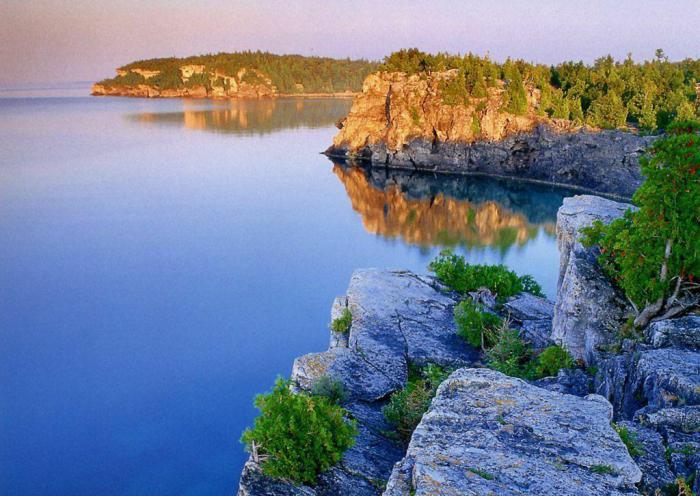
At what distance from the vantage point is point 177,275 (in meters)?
46.4

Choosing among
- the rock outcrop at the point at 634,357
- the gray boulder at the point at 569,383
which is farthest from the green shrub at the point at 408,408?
the rock outcrop at the point at 634,357

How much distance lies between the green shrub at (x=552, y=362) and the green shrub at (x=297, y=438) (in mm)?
8338

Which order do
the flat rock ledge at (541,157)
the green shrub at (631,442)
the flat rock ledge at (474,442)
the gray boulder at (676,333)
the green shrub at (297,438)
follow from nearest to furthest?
the flat rock ledge at (474,442)
the green shrub at (631,442)
the green shrub at (297,438)
the gray boulder at (676,333)
the flat rock ledge at (541,157)

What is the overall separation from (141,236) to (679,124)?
50865mm

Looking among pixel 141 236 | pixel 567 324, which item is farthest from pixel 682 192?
pixel 141 236

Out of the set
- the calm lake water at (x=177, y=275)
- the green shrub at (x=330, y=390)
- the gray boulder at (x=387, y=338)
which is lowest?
the calm lake water at (x=177, y=275)

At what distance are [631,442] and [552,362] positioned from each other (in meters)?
7.75

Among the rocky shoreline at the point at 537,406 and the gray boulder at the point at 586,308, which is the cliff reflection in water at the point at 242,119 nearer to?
the rocky shoreline at the point at 537,406

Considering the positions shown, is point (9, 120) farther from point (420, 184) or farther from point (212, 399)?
point (212, 399)

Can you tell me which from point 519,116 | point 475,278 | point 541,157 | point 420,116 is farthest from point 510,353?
point 420,116

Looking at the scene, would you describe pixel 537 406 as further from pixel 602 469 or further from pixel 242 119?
pixel 242 119

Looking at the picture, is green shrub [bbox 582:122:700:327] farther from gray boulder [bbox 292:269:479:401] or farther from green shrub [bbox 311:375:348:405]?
green shrub [bbox 311:375:348:405]

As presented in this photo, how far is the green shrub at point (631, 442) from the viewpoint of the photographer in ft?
33.7

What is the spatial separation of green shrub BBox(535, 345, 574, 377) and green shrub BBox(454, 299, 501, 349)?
2.93 metres
